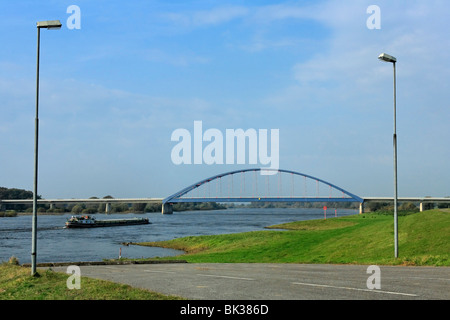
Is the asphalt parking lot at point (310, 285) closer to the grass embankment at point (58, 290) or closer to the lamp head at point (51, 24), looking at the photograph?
the grass embankment at point (58, 290)

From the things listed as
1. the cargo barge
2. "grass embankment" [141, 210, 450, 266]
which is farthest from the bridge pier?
"grass embankment" [141, 210, 450, 266]

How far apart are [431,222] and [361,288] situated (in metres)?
19.2

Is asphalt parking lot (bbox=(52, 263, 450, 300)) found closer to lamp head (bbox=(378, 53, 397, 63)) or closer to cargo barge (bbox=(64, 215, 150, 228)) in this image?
lamp head (bbox=(378, 53, 397, 63))

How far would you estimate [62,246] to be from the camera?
57.3m

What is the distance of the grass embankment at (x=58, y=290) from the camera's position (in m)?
12.3

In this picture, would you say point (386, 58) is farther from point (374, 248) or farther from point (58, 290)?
point (58, 290)

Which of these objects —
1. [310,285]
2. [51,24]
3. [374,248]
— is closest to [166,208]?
[374,248]

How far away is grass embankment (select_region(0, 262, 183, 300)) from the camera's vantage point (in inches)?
483

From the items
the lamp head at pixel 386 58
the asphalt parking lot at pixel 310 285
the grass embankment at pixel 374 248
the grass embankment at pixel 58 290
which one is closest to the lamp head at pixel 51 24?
the grass embankment at pixel 58 290

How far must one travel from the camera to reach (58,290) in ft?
44.3

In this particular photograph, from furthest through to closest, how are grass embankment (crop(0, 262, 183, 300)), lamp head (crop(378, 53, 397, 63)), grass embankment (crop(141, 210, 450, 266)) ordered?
grass embankment (crop(141, 210, 450, 266)) < lamp head (crop(378, 53, 397, 63)) < grass embankment (crop(0, 262, 183, 300))

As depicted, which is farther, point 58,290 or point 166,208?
point 166,208

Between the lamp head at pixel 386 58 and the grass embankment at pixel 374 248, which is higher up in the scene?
the lamp head at pixel 386 58

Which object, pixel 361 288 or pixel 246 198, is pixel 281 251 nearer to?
pixel 361 288
